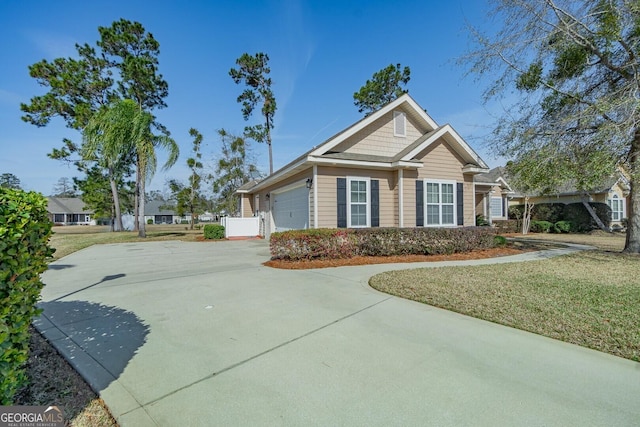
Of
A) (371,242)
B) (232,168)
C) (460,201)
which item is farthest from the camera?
(232,168)

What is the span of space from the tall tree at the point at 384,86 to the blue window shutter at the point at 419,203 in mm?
18621

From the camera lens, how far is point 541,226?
20984 millimetres

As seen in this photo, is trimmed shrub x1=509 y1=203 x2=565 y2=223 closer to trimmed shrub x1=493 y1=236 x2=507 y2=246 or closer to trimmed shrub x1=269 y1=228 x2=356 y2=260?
trimmed shrub x1=493 y1=236 x2=507 y2=246

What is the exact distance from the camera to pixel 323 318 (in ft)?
14.0

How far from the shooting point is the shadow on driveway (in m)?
2.92

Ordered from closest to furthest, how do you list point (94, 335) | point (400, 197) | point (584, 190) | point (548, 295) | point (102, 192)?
point (94, 335)
point (548, 295)
point (584, 190)
point (400, 197)
point (102, 192)

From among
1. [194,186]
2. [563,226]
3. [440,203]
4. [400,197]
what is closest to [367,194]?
[400,197]

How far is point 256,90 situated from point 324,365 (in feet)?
95.9

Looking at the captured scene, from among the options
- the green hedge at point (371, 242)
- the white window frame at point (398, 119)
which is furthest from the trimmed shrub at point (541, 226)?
the white window frame at point (398, 119)

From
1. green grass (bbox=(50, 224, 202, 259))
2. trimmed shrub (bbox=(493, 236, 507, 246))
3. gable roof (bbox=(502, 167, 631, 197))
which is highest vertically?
gable roof (bbox=(502, 167, 631, 197))

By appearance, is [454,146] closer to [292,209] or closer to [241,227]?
[292,209]

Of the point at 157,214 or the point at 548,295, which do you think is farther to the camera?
the point at 157,214

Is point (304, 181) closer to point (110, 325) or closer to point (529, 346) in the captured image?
point (110, 325)

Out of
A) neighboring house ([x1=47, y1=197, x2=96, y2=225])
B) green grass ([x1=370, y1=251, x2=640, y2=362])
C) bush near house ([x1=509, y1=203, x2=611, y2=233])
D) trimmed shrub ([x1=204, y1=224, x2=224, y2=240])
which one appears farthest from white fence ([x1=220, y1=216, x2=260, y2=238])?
neighboring house ([x1=47, y1=197, x2=96, y2=225])
